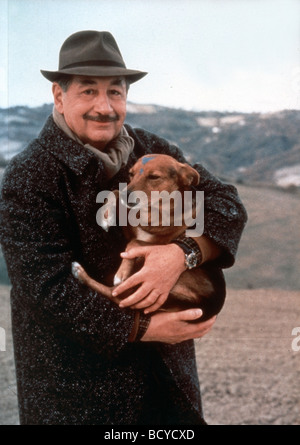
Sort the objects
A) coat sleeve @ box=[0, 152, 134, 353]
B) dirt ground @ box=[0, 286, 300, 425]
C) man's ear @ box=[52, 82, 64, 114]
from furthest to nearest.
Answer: dirt ground @ box=[0, 286, 300, 425] → man's ear @ box=[52, 82, 64, 114] → coat sleeve @ box=[0, 152, 134, 353]

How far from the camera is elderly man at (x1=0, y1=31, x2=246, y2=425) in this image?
1.29 metres

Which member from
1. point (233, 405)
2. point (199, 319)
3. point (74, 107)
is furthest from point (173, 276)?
point (233, 405)

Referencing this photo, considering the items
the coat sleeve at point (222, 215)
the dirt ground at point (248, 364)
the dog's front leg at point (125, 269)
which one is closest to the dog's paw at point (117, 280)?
the dog's front leg at point (125, 269)

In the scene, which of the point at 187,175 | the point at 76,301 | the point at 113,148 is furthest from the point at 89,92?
the point at 76,301

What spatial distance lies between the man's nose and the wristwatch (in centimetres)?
41

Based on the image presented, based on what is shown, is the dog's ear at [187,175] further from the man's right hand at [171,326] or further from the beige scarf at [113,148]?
the man's right hand at [171,326]

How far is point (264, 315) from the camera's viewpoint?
8.69 ft

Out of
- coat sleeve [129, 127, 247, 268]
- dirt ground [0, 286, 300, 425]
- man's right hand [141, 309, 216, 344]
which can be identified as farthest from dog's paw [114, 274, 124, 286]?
dirt ground [0, 286, 300, 425]

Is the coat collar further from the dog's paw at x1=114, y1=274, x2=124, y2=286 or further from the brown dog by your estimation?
the dog's paw at x1=114, y1=274, x2=124, y2=286

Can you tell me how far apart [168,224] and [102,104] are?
0.38 meters

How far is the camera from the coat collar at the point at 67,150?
1.34 meters

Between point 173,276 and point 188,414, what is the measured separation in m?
0.45

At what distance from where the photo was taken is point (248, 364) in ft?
8.40

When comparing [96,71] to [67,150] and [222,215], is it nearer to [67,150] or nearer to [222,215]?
[67,150]
